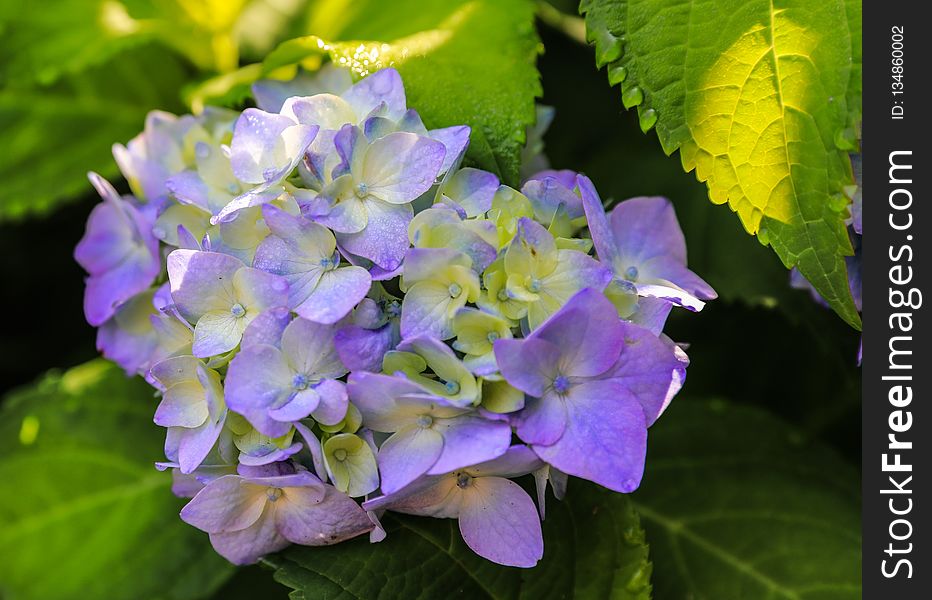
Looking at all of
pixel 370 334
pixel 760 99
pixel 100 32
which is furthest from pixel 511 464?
pixel 100 32

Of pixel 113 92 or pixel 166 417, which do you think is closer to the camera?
pixel 166 417

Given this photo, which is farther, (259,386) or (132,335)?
(132,335)

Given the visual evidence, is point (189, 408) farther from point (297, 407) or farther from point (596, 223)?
point (596, 223)

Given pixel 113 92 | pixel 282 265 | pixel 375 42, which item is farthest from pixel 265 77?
pixel 113 92

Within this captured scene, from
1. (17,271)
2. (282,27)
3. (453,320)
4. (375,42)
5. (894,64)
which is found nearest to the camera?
(453,320)

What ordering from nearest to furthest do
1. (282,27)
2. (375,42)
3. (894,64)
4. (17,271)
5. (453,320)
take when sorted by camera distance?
(453,320), (894,64), (375,42), (282,27), (17,271)

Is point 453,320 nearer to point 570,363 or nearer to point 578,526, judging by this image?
point 570,363
